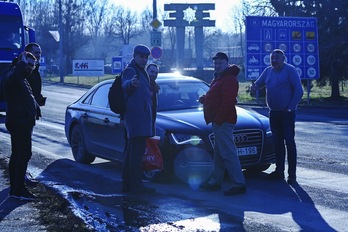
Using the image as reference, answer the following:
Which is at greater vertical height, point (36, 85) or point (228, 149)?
point (36, 85)

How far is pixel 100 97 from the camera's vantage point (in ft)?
37.3

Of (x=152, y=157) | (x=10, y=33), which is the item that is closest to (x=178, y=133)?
(x=152, y=157)

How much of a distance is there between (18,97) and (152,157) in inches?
76.6

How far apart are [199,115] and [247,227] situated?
130 inches

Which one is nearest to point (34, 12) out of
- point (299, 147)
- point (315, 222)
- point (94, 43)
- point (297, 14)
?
point (94, 43)

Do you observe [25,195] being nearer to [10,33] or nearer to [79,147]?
[79,147]

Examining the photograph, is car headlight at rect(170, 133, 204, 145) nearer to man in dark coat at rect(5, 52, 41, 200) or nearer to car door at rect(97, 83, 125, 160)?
car door at rect(97, 83, 125, 160)

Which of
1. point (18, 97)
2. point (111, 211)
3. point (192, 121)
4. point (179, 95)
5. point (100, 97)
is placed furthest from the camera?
point (100, 97)

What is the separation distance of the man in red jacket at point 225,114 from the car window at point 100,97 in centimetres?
305

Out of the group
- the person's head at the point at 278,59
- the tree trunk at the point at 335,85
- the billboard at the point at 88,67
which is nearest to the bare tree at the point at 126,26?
the billboard at the point at 88,67

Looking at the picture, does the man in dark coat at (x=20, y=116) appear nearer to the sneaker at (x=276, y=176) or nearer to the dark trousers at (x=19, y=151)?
the dark trousers at (x=19, y=151)

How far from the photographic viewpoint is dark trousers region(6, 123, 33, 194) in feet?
26.5

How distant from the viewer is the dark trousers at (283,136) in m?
9.44

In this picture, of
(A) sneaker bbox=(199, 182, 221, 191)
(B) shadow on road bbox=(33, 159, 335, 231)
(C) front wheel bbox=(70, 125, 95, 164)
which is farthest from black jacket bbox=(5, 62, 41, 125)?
(C) front wheel bbox=(70, 125, 95, 164)
